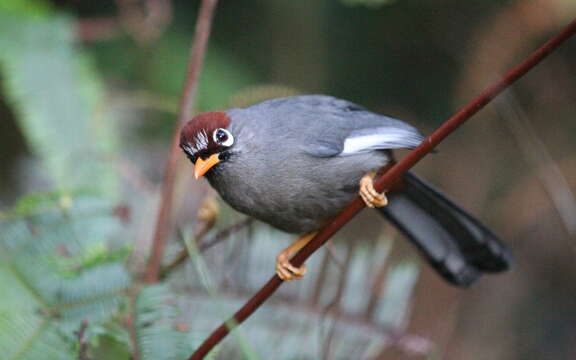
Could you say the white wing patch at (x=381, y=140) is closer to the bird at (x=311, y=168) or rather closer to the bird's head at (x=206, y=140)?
the bird at (x=311, y=168)

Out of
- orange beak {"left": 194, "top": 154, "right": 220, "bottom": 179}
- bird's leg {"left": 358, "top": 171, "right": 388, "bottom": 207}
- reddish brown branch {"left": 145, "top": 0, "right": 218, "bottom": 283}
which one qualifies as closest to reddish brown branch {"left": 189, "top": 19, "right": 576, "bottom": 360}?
bird's leg {"left": 358, "top": 171, "right": 388, "bottom": 207}

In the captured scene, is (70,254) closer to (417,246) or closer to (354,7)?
(417,246)

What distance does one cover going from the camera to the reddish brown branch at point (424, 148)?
1.50m

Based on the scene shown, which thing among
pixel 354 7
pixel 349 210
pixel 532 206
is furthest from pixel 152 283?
pixel 354 7

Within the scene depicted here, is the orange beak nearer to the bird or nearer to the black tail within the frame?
the bird

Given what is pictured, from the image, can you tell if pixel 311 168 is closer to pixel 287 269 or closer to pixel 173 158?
pixel 287 269

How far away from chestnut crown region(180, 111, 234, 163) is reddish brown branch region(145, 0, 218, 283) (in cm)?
35

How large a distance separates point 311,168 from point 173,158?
1.90ft

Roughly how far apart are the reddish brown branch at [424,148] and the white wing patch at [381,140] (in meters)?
0.55

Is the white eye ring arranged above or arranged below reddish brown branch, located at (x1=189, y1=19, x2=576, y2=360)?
above

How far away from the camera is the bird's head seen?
2256mm

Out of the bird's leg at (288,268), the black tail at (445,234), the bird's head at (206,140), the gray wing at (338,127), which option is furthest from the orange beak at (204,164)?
the black tail at (445,234)

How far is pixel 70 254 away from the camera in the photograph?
9.29ft

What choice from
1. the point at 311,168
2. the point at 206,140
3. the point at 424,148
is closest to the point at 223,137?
the point at 206,140
